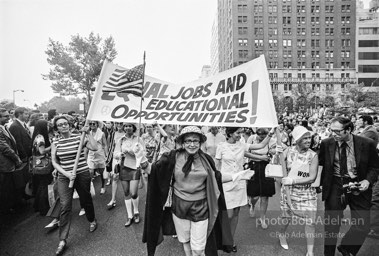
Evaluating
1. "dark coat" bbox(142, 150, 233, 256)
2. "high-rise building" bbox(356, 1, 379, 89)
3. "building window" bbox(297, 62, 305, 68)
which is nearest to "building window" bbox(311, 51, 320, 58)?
"building window" bbox(297, 62, 305, 68)

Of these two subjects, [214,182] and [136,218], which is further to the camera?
[136,218]

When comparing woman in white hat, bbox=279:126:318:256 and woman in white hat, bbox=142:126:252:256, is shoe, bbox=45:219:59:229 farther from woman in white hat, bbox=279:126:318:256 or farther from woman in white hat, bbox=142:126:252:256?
woman in white hat, bbox=279:126:318:256

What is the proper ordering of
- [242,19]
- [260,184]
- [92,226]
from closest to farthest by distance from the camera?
[92,226], [260,184], [242,19]

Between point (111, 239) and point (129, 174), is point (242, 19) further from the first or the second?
point (111, 239)

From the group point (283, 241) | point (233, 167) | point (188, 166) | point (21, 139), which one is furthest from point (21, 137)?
point (283, 241)

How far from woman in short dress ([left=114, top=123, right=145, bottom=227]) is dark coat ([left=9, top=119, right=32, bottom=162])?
8.11 feet

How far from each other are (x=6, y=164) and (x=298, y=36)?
76.6 metres

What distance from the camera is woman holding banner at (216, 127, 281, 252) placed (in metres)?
3.65

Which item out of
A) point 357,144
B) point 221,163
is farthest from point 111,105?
point 357,144

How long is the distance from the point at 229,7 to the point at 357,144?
78.1 m

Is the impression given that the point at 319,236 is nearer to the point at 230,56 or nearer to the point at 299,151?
the point at 299,151

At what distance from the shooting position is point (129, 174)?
4594 millimetres

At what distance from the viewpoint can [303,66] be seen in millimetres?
66438

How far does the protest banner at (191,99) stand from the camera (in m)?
3.29
